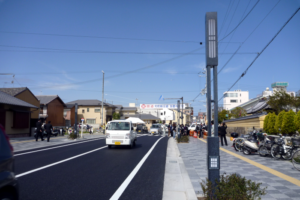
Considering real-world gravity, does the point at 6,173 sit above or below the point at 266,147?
above

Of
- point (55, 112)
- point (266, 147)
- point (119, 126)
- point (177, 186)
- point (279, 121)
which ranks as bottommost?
point (177, 186)

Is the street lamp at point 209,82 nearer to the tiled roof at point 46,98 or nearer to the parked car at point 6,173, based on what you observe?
the parked car at point 6,173

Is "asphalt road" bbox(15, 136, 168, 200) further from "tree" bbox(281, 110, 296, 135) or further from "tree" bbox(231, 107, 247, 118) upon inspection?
"tree" bbox(231, 107, 247, 118)

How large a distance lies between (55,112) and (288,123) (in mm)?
41113

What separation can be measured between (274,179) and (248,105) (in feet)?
184

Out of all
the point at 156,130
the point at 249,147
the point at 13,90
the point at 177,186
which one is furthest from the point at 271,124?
the point at 13,90

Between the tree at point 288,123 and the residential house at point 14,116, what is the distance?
23.9m

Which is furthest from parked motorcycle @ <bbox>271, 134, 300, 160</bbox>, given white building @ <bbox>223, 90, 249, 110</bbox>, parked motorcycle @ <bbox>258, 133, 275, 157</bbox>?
white building @ <bbox>223, 90, 249, 110</bbox>

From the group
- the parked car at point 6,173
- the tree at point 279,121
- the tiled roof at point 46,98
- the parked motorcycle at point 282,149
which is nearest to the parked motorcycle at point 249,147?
the parked motorcycle at point 282,149

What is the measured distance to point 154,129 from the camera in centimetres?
4159

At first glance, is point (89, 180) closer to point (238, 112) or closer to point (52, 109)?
point (52, 109)

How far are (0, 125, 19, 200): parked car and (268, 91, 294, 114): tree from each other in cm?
2559

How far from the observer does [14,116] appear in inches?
1015

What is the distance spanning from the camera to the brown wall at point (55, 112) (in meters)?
45.4
